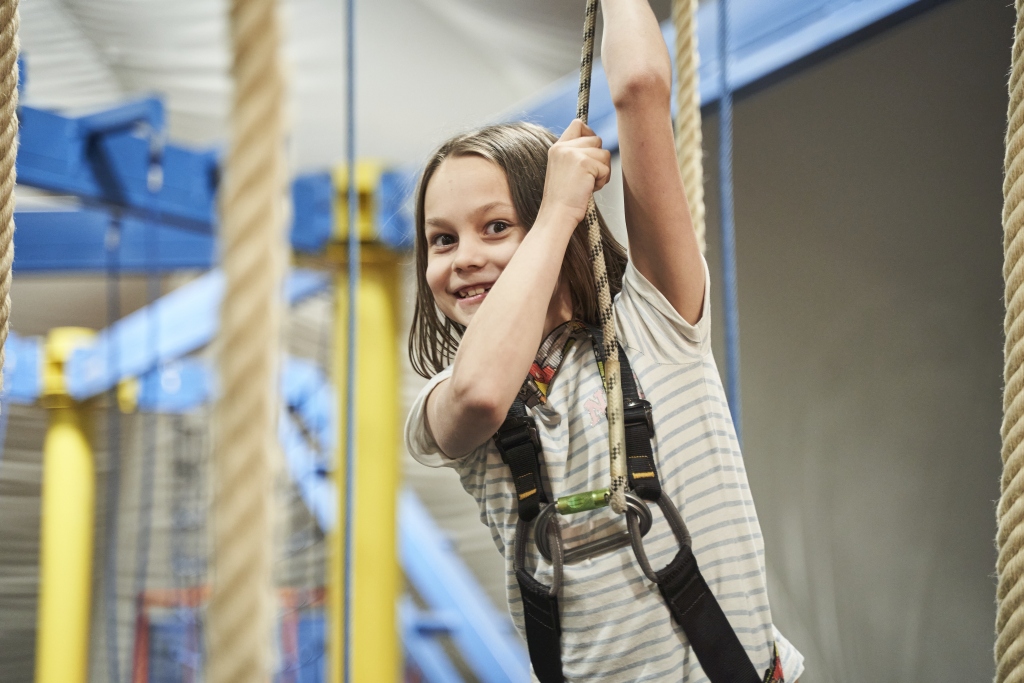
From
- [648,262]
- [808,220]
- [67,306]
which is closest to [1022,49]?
[648,262]

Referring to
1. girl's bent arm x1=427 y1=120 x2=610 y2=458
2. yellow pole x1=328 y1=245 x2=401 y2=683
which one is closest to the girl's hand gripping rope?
girl's bent arm x1=427 y1=120 x2=610 y2=458

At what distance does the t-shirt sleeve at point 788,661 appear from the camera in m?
0.47

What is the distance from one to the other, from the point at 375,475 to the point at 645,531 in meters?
1.16

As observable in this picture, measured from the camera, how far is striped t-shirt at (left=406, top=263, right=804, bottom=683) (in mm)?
452

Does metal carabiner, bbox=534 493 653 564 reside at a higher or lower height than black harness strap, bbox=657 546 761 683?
higher

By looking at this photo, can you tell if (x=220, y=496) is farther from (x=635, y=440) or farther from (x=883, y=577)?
(x=883, y=577)

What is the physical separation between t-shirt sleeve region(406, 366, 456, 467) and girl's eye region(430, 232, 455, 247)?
0.08 meters

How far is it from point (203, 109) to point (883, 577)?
6.47ft

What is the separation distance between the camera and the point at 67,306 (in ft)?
9.08

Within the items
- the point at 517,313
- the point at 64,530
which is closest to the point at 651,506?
the point at 517,313

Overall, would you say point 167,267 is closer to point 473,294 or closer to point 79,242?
point 79,242

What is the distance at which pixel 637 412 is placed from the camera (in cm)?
44

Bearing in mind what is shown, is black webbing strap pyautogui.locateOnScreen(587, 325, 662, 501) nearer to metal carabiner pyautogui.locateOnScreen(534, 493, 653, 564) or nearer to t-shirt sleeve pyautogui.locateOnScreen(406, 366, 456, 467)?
metal carabiner pyautogui.locateOnScreen(534, 493, 653, 564)

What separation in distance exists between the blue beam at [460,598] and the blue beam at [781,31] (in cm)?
112
